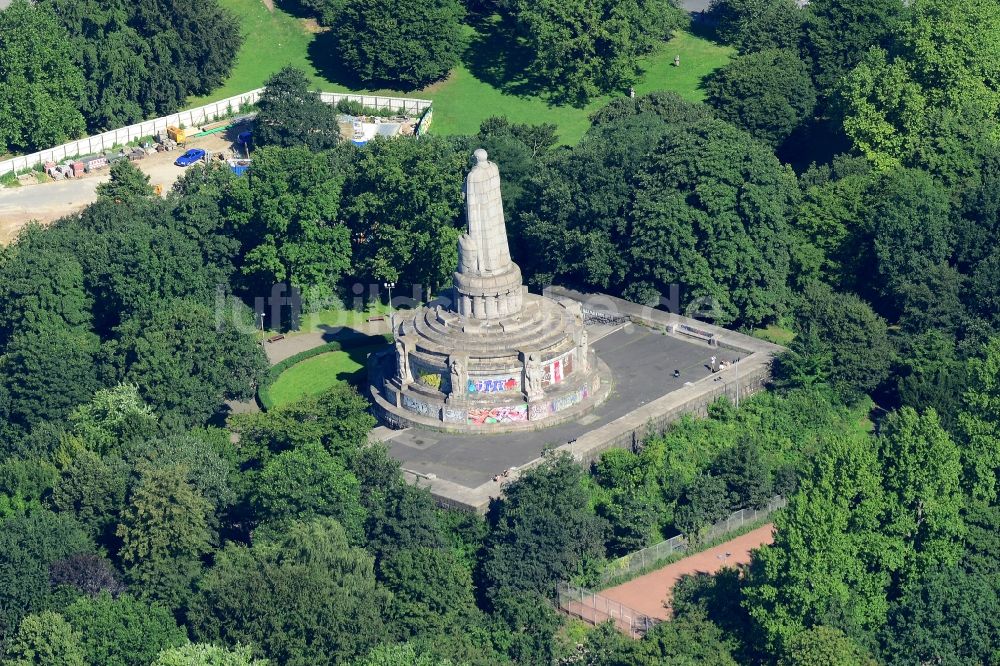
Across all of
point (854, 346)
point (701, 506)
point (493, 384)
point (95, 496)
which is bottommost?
point (701, 506)

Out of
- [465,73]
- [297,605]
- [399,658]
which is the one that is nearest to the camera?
[399,658]

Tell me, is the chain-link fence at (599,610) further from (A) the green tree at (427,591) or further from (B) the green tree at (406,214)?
(B) the green tree at (406,214)

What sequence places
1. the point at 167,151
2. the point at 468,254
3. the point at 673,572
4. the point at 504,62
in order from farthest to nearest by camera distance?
the point at 504,62
the point at 167,151
the point at 468,254
the point at 673,572

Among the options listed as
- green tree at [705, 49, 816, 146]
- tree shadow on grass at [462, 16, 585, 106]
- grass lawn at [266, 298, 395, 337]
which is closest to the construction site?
tree shadow on grass at [462, 16, 585, 106]

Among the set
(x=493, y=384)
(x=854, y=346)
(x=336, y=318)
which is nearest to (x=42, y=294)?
(x=336, y=318)

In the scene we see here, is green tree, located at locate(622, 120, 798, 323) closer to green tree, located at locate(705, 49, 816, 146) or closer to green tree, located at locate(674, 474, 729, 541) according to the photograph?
green tree, located at locate(674, 474, 729, 541)

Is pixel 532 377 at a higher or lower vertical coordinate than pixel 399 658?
higher

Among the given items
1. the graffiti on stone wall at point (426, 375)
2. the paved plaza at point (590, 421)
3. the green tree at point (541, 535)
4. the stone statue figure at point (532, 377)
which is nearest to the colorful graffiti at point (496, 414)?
the paved plaza at point (590, 421)

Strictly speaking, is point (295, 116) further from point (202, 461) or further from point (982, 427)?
point (982, 427)
